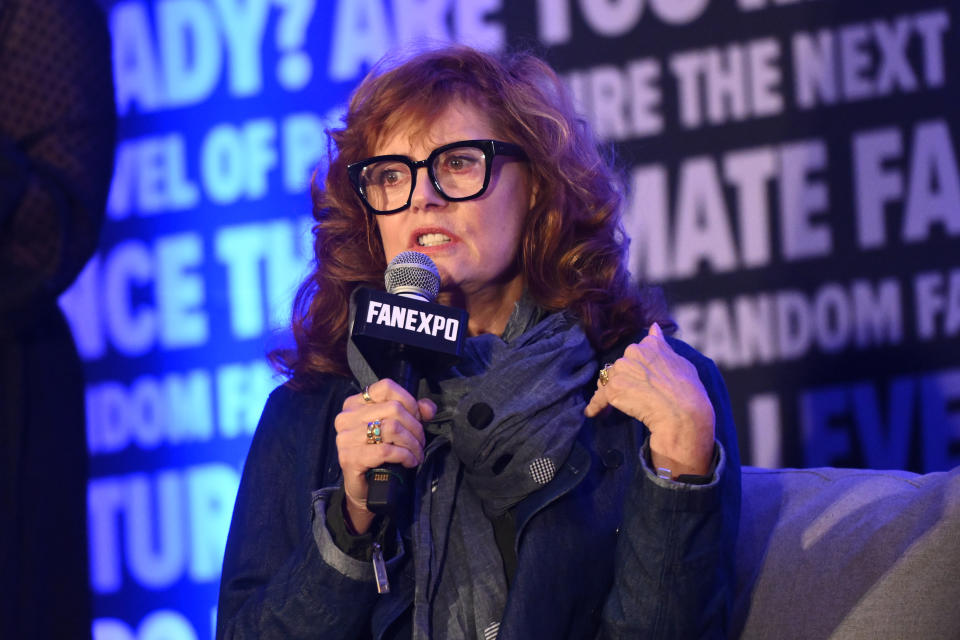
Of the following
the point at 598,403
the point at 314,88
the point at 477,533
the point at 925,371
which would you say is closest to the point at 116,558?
the point at 314,88

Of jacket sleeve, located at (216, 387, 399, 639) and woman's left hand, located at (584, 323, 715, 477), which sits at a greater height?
woman's left hand, located at (584, 323, 715, 477)

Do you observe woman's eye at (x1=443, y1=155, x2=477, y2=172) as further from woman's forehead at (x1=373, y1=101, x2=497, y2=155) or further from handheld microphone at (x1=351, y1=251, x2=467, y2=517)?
handheld microphone at (x1=351, y1=251, x2=467, y2=517)

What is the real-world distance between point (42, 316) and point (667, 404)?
61.2 inches

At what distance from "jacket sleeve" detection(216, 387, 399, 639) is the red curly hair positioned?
0.12m

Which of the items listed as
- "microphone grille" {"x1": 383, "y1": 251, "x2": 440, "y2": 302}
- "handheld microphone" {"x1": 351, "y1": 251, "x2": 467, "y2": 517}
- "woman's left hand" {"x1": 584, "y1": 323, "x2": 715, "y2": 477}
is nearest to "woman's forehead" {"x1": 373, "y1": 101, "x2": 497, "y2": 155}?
"microphone grille" {"x1": 383, "y1": 251, "x2": 440, "y2": 302}

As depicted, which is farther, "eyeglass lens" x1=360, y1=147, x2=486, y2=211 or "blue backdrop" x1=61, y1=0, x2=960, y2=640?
"blue backdrop" x1=61, y1=0, x2=960, y2=640

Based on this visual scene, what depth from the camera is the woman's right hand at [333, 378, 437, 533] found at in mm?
1361

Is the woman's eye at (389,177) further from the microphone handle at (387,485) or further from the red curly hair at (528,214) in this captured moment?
the microphone handle at (387,485)

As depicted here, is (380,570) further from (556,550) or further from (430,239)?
(430,239)

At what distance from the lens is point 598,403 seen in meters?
1.64

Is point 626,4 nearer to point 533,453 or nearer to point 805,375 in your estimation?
point 805,375

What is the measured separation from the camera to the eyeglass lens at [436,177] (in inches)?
74.2

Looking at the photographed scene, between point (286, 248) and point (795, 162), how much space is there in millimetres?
1640

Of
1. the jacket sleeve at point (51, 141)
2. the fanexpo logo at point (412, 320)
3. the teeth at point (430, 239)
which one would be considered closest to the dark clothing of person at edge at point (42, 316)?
the jacket sleeve at point (51, 141)
